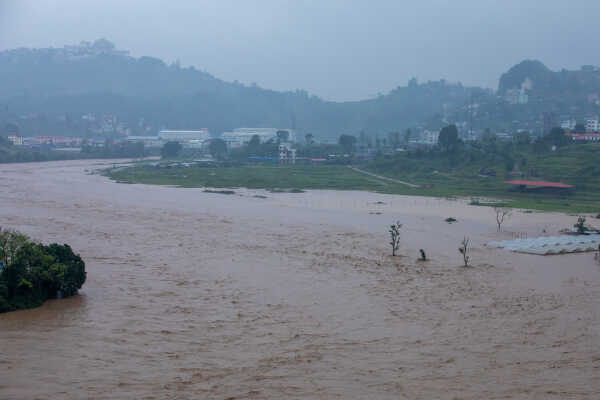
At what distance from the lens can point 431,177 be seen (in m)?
41.9

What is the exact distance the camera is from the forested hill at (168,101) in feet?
426

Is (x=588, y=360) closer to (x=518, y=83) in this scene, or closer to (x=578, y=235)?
(x=578, y=235)

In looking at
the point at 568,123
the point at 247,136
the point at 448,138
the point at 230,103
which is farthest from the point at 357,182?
the point at 230,103

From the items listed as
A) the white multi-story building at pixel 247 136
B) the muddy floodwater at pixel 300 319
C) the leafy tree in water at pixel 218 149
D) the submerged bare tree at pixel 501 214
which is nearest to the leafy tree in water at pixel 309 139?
the leafy tree in water at pixel 218 149

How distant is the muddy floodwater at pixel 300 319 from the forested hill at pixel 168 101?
9388 cm

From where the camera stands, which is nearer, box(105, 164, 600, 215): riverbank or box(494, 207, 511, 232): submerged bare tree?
box(494, 207, 511, 232): submerged bare tree

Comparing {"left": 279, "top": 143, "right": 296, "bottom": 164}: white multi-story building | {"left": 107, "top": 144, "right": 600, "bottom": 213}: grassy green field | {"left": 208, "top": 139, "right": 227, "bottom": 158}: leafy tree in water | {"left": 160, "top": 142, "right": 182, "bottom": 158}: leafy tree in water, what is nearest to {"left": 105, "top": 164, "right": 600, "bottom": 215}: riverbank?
{"left": 107, "top": 144, "right": 600, "bottom": 213}: grassy green field

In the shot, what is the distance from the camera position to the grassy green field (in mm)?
32309

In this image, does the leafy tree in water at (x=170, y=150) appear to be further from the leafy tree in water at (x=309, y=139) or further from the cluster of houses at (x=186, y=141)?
the leafy tree in water at (x=309, y=139)

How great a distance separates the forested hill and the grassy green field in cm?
6358

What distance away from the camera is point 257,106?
15888cm

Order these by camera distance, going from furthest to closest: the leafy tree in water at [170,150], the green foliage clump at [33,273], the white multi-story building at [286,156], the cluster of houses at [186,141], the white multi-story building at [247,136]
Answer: the white multi-story building at [247,136], the cluster of houses at [186,141], the leafy tree in water at [170,150], the white multi-story building at [286,156], the green foliage clump at [33,273]

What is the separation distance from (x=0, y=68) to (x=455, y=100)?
14480cm

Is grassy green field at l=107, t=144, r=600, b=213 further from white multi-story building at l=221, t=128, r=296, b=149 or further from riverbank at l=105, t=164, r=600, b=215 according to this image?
white multi-story building at l=221, t=128, r=296, b=149
